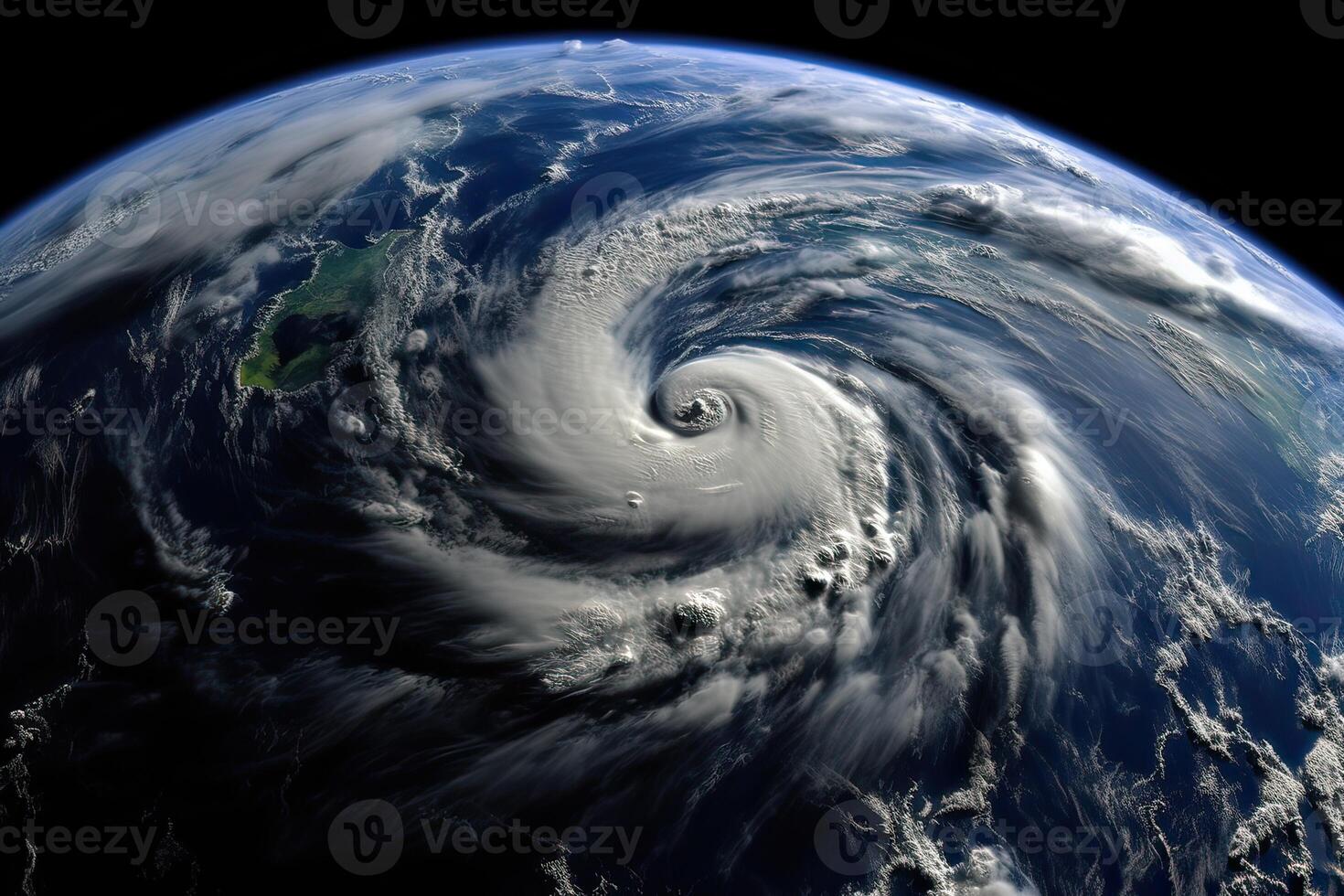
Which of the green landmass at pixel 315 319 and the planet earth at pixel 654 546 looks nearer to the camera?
the planet earth at pixel 654 546

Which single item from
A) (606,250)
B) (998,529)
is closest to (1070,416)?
(998,529)

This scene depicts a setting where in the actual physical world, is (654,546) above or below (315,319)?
below

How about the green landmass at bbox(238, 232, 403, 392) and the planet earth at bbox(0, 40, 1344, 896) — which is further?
the green landmass at bbox(238, 232, 403, 392)

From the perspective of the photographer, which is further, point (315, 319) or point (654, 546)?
point (315, 319)
